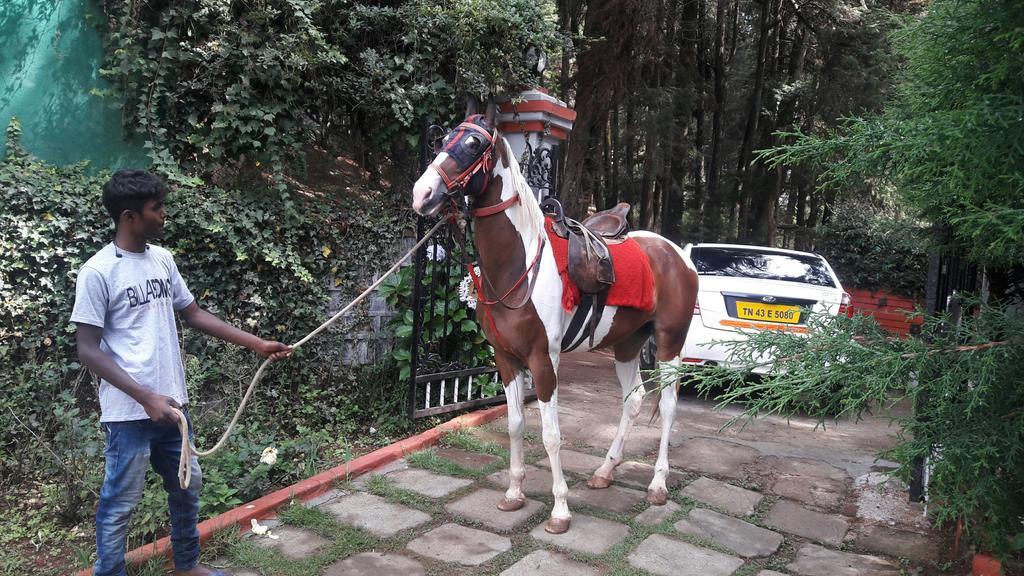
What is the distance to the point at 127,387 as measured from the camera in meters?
2.38

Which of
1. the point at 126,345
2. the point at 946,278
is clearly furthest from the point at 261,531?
the point at 946,278

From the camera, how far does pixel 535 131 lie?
568 centimetres

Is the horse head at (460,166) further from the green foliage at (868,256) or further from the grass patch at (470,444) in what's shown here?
the green foliage at (868,256)

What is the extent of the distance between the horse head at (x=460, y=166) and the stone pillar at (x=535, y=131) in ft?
7.23

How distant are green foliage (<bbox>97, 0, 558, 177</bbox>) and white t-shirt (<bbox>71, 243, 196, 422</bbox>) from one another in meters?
2.42

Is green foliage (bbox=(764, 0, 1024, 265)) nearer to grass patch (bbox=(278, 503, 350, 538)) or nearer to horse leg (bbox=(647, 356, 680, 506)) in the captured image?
horse leg (bbox=(647, 356, 680, 506))

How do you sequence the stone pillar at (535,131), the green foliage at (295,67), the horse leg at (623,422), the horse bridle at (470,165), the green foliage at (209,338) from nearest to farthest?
the horse bridle at (470,165)
the green foliage at (209,338)
the horse leg at (623,422)
the green foliage at (295,67)
the stone pillar at (535,131)

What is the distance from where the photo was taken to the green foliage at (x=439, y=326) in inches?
208

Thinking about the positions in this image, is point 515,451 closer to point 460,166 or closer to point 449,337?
point 460,166

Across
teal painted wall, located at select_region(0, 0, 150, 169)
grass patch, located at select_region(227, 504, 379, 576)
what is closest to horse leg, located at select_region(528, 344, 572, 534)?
grass patch, located at select_region(227, 504, 379, 576)

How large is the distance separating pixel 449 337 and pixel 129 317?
322 cm

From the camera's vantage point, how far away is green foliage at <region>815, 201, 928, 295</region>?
11.2m

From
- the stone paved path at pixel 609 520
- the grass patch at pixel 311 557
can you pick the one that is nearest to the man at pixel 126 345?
the grass patch at pixel 311 557

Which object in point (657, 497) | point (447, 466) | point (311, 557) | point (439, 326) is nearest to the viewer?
point (311, 557)
